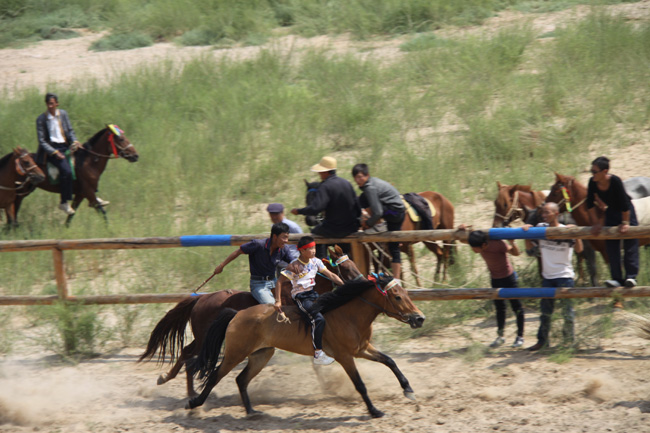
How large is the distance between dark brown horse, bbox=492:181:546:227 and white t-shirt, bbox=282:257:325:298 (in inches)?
142

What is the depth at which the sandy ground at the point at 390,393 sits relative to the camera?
605cm

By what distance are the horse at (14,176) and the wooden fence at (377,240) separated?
3679mm

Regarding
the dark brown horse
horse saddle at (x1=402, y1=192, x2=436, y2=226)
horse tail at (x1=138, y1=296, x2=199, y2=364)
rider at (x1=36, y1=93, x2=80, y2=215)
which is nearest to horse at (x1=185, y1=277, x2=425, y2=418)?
horse tail at (x1=138, y1=296, x2=199, y2=364)

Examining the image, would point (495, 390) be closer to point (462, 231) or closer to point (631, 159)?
point (462, 231)

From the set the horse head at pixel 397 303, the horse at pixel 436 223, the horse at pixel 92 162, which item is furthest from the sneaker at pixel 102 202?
the horse head at pixel 397 303

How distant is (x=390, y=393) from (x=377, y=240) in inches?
66.2

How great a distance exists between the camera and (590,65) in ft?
46.5

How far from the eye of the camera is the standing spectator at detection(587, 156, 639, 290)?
705cm

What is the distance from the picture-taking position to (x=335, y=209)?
24.9ft

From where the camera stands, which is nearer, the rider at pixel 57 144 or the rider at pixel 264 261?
the rider at pixel 264 261

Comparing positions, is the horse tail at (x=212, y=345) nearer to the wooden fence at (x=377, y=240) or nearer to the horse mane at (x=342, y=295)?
the horse mane at (x=342, y=295)

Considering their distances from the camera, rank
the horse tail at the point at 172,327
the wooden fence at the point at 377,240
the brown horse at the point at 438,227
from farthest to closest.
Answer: the brown horse at the point at 438,227, the horse tail at the point at 172,327, the wooden fence at the point at 377,240

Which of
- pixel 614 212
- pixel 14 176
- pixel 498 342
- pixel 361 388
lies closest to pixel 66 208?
pixel 14 176

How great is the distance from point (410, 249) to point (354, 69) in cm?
747
